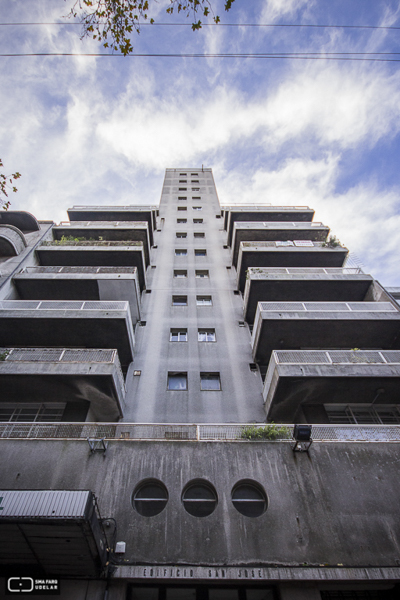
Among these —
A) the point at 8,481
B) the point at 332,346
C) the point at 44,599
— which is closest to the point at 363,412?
the point at 332,346

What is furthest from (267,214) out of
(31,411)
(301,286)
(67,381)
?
(31,411)

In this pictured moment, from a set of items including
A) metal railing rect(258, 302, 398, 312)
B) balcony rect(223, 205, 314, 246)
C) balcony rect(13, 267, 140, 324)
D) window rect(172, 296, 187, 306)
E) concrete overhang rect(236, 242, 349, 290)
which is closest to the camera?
metal railing rect(258, 302, 398, 312)

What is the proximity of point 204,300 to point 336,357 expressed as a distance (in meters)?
8.92

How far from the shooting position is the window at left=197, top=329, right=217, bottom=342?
16344mm

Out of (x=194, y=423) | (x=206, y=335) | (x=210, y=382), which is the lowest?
(x=194, y=423)

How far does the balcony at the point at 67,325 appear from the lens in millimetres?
13594

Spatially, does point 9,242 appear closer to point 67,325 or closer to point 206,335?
point 67,325

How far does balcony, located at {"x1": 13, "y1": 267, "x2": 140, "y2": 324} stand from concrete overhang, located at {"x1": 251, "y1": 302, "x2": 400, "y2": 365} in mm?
6959

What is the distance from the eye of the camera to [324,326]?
14398mm

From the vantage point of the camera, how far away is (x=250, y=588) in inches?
310

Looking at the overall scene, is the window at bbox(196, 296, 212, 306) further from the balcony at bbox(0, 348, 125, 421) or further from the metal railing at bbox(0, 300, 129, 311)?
the balcony at bbox(0, 348, 125, 421)

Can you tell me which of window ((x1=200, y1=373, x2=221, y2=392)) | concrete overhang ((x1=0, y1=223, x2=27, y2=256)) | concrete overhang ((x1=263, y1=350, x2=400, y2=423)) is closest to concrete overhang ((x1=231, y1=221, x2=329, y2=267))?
window ((x1=200, y1=373, x2=221, y2=392))

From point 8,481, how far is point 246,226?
19155 mm

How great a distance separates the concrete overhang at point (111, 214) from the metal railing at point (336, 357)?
52.0 feet
